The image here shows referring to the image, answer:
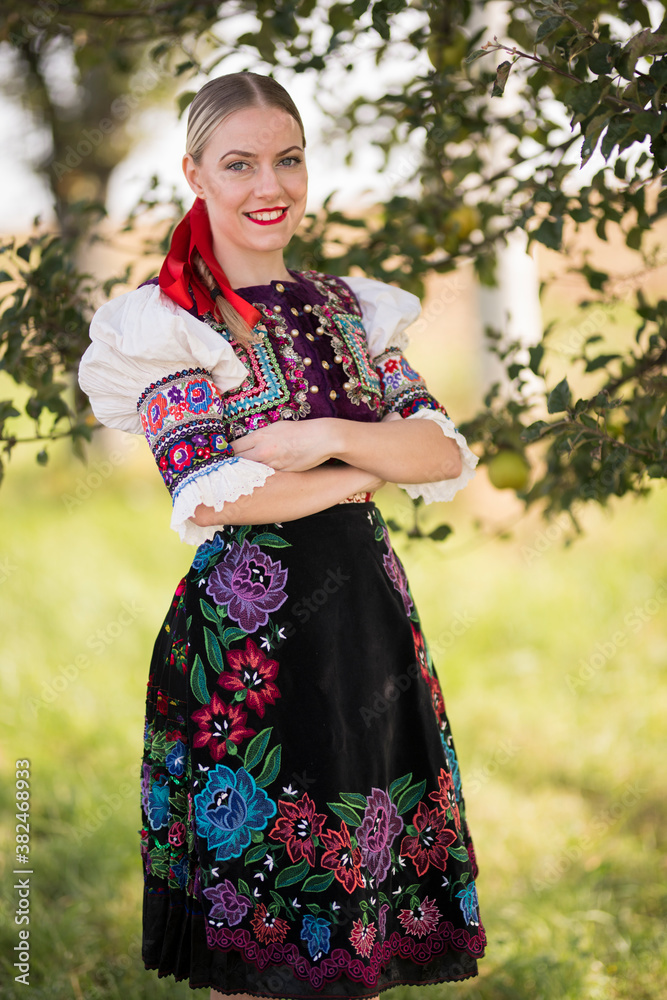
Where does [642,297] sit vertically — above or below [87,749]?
above

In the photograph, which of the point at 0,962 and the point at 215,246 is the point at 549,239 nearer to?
the point at 215,246

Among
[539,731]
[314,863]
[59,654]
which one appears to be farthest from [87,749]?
[314,863]

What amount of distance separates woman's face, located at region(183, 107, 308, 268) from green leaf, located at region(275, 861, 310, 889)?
1080mm

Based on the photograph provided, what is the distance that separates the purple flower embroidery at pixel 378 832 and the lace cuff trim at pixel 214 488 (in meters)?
0.56

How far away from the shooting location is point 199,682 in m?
1.63

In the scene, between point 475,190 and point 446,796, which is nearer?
point 446,796

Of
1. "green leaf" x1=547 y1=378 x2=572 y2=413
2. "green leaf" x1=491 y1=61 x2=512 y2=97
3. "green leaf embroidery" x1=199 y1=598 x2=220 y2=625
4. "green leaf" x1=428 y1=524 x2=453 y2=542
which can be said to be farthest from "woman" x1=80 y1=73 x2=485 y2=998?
"green leaf" x1=428 y1=524 x2=453 y2=542

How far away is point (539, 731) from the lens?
3.87 meters

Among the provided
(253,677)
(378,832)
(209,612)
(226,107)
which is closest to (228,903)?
(378,832)

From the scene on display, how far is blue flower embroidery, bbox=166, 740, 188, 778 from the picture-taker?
1695mm

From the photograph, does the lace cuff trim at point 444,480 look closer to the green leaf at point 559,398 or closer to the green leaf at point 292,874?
the green leaf at point 559,398

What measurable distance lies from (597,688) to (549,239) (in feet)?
8.43

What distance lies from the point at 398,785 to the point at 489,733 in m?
2.28

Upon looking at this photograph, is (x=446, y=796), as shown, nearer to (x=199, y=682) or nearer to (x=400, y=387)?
(x=199, y=682)
